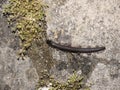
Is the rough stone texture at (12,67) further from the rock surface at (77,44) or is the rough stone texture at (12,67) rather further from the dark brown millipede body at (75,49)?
the dark brown millipede body at (75,49)

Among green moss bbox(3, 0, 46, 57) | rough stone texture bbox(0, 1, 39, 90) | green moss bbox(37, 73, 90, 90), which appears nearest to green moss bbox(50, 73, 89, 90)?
green moss bbox(37, 73, 90, 90)

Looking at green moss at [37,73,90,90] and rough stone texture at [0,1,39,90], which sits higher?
rough stone texture at [0,1,39,90]

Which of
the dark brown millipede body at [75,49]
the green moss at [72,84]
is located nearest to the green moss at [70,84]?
the green moss at [72,84]

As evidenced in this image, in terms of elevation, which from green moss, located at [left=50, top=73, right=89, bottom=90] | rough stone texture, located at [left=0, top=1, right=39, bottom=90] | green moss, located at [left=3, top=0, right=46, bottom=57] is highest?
green moss, located at [left=3, top=0, right=46, bottom=57]

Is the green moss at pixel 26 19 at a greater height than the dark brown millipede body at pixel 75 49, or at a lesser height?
greater

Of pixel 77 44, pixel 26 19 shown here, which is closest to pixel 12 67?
pixel 26 19

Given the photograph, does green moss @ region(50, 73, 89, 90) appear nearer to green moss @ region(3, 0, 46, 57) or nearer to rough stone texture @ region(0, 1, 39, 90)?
rough stone texture @ region(0, 1, 39, 90)
